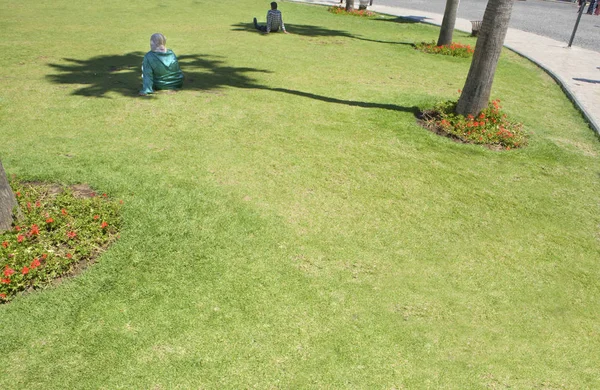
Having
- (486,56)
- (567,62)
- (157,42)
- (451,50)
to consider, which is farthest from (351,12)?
(157,42)

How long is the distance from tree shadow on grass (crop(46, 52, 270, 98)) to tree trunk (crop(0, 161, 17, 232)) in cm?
489

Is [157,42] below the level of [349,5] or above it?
below

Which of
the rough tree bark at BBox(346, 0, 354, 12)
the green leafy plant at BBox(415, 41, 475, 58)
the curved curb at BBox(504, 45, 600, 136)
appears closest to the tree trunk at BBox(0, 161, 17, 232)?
the curved curb at BBox(504, 45, 600, 136)

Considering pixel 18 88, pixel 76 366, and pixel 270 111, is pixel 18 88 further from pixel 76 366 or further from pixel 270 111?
pixel 76 366

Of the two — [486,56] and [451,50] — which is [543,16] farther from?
[486,56]

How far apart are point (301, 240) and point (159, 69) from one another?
19.7ft

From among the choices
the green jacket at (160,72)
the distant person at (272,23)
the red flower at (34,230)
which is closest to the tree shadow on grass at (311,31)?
the distant person at (272,23)

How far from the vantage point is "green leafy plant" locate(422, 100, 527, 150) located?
8.27 meters

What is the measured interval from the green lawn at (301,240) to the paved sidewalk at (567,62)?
649mm

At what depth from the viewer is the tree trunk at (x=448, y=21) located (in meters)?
14.5

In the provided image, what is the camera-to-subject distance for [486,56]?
8.45m

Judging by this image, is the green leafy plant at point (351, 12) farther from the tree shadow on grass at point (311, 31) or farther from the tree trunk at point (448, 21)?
the tree trunk at point (448, 21)

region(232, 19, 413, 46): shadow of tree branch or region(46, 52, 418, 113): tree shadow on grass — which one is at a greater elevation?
region(232, 19, 413, 46): shadow of tree branch

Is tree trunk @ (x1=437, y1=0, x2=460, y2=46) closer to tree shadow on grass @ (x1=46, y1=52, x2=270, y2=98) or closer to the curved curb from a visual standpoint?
the curved curb
